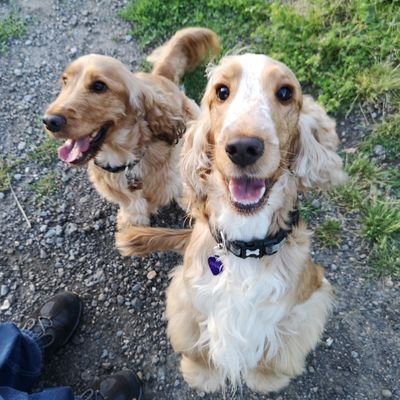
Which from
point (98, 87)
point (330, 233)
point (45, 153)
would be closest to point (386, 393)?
point (330, 233)

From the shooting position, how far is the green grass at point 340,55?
342cm

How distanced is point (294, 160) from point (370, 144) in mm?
1698

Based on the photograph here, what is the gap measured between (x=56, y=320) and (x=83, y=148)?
1140 millimetres

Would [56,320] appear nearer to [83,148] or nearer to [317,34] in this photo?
[83,148]

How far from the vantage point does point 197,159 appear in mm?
2301

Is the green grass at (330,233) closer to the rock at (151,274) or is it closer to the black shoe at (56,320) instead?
the rock at (151,274)

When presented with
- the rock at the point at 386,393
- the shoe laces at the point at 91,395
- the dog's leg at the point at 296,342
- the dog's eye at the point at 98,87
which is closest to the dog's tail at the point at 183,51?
the dog's eye at the point at 98,87

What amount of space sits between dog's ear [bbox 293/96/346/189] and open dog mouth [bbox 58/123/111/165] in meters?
1.33

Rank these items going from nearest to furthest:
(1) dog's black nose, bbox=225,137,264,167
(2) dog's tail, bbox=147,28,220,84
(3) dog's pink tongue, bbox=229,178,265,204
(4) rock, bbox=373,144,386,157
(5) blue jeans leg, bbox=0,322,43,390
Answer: (1) dog's black nose, bbox=225,137,264,167, (3) dog's pink tongue, bbox=229,178,265,204, (5) blue jeans leg, bbox=0,322,43,390, (4) rock, bbox=373,144,386,157, (2) dog's tail, bbox=147,28,220,84

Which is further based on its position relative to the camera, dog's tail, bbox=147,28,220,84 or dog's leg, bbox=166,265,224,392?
dog's tail, bbox=147,28,220,84

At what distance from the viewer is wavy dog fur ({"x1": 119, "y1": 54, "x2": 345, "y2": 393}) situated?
1.97 meters

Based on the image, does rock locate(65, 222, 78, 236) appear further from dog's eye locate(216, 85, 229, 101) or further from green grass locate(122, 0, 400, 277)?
dog's eye locate(216, 85, 229, 101)

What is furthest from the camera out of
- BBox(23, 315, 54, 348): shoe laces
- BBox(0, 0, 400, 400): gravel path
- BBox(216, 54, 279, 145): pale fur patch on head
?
BBox(23, 315, 54, 348): shoe laces

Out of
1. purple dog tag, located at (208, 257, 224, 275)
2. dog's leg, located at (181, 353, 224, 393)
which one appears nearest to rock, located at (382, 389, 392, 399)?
dog's leg, located at (181, 353, 224, 393)
